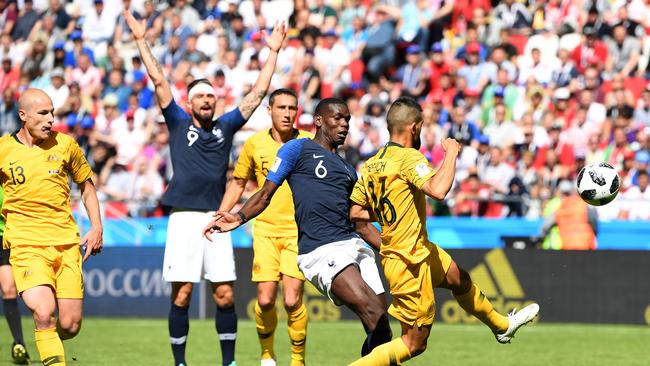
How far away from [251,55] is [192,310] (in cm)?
703

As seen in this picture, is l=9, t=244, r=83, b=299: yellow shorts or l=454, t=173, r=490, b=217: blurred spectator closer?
l=9, t=244, r=83, b=299: yellow shorts

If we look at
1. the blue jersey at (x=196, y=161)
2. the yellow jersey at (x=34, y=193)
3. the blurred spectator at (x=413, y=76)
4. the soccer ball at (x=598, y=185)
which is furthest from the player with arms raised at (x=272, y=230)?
the blurred spectator at (x=413, y=76)

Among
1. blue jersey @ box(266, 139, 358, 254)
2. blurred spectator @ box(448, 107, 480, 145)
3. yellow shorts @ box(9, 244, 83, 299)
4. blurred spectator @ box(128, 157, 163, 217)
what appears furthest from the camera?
blurred spectator @ box(128, 157, 163, 217)

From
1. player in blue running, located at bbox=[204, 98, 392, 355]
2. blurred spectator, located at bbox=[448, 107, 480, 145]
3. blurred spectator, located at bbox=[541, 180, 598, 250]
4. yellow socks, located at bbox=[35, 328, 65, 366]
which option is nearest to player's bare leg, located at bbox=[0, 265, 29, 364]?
yellow socks, located at bbox=[35, 328, 65, 366]

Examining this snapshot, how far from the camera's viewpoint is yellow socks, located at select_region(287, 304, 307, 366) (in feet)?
38.5

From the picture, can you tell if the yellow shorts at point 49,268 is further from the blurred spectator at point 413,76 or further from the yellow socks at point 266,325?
the blurred spectator at point 413,76

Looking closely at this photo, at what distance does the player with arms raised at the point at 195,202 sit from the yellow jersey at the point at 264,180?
253 millimetres

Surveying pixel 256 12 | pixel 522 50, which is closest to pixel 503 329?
pixel 522 50

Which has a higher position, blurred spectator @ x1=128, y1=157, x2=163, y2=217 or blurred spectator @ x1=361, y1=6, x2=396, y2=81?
blurred spectator @ x1=361, y1=6, x2=396, y2=81

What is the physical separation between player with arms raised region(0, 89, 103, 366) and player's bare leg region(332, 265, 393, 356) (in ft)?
7.55

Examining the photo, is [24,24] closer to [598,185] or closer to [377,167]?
[598,185]

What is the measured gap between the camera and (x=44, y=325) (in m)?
10.3

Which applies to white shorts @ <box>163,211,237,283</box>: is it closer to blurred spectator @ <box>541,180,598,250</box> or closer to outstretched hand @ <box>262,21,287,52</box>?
outstretched hand @ <box>262,21,287,52</box>

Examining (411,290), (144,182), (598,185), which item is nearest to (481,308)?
(411,290)
